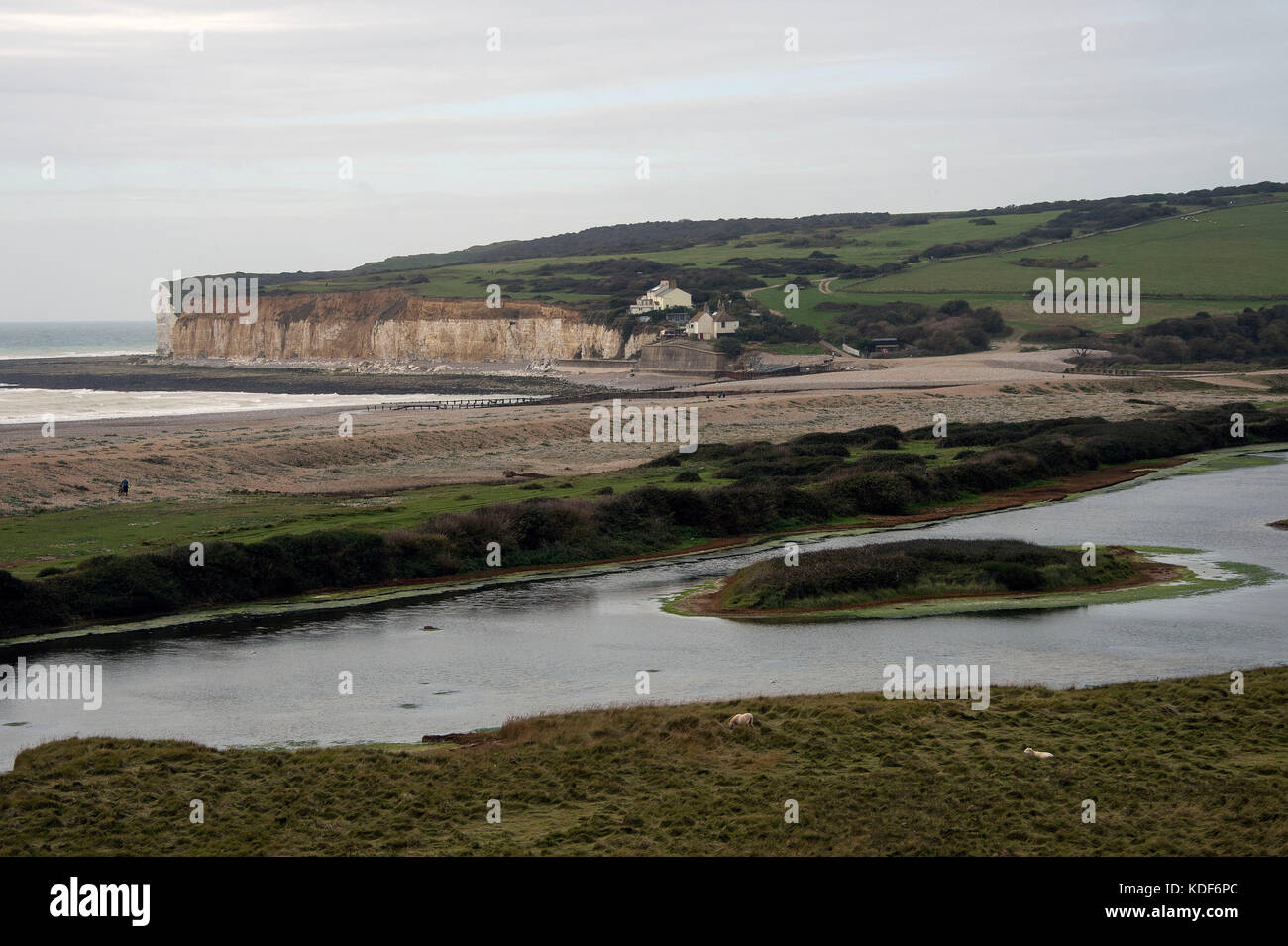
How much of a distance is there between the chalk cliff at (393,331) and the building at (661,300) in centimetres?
590

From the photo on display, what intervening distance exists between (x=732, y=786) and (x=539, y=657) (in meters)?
11.5

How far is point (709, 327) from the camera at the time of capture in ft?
440

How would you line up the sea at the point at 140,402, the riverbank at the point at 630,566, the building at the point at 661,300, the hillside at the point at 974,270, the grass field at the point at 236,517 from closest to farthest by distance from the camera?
the riverbank at the point at 630,566, the grass field at the point at 236,517, the sea at the point at 140,402, the hillside at the point at 974,270, the building at the point at 661,300

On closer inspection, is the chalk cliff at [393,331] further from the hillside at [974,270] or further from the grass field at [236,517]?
the grass field at [236,517]

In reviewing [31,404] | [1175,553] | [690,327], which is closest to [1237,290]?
[690,327]

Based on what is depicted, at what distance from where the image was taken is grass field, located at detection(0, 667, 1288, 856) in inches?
644

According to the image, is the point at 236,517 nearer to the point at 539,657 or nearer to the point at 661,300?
the point at 539,657

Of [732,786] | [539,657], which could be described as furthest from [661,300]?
[732,786]

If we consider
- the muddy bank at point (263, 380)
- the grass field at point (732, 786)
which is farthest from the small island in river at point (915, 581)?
the muddy bank at point (263, 380)

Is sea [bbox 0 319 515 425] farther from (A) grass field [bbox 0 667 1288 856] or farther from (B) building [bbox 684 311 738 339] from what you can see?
(A) grass field [bbox 0 667 1288 856]

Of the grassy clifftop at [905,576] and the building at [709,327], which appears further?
the building at [709,327]

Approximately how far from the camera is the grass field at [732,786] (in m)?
16.4

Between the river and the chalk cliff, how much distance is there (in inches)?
4249
